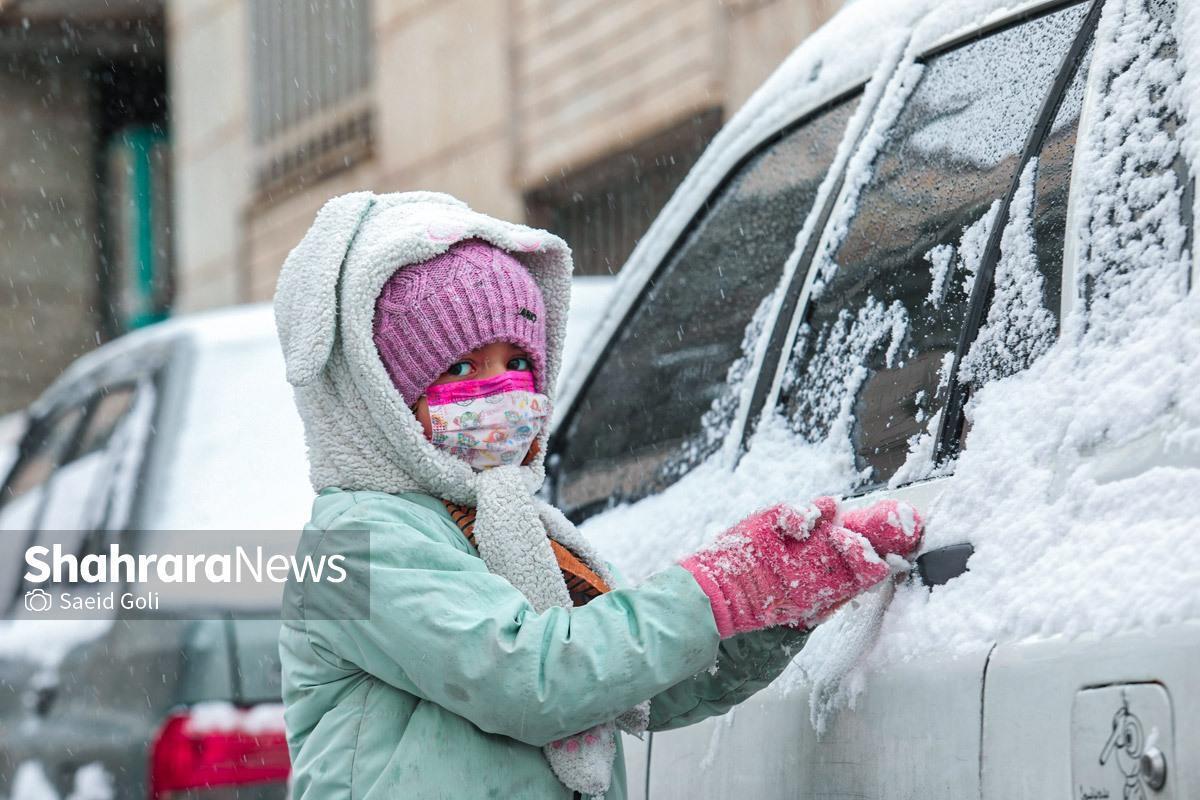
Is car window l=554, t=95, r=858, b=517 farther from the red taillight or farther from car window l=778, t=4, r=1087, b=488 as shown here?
the red taillight

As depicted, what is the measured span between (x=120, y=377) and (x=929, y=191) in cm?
336

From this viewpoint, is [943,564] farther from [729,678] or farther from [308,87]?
[308,87]

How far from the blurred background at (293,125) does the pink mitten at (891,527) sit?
6.89m

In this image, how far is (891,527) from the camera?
1.98m

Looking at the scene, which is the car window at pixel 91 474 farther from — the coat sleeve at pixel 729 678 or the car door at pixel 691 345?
the coat sleeve at pixel 729 678

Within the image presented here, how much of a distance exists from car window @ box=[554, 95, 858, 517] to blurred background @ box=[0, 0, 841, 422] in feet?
18.0

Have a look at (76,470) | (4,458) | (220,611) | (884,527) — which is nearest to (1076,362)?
(884,527)

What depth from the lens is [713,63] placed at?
941 centimetres

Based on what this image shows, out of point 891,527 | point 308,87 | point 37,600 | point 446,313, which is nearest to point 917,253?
point 891,527

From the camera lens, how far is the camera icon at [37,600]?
4652mm

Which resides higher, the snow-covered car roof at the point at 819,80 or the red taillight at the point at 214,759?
the snow-covered car roof at the point at 819,80

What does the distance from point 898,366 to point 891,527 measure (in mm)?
347

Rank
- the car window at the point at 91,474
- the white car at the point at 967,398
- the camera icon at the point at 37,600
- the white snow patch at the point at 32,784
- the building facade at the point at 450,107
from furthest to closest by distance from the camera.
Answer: the building facade at the point at 450,107 < the car window at the point at 91,474 < the camera icon at the point at 37,600 < the white snow patch at the point at 32,784 < the white car at the point at 967,398

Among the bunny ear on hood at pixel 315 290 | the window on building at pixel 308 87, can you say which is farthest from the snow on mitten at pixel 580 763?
the window on building at pixel 308 87
